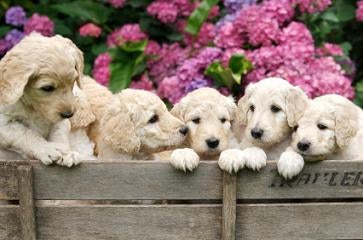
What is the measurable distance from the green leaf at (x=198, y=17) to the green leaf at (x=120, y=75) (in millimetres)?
578

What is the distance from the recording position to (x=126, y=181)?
3266 millimetres

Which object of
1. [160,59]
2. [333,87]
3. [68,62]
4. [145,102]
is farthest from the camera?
[160,59]

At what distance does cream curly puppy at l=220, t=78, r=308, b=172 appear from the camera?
353 cm

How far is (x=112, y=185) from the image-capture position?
128 inches

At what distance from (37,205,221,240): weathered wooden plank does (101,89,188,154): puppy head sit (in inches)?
18.5

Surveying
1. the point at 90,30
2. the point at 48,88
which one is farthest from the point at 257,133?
the point at 90,30

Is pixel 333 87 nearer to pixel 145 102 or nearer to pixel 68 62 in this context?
pixel 145 102

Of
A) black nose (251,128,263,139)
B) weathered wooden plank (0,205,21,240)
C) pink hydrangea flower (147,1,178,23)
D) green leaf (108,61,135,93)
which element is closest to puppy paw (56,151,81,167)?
weathered wooden plank (0,205,21,240)

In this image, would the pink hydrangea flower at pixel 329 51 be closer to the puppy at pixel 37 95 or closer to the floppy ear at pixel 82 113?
the floppy ear at pixel 82 113

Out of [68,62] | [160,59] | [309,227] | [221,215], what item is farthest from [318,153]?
[160,59]

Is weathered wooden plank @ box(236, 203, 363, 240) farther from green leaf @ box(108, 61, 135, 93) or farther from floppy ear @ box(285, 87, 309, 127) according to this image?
green leaf @ box(108, 61, 135, 93)

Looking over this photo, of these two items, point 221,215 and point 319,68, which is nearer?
point 221,215

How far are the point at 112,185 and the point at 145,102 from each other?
0.64 m

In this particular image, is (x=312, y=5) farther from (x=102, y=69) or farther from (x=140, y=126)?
(x=140, y=126)
